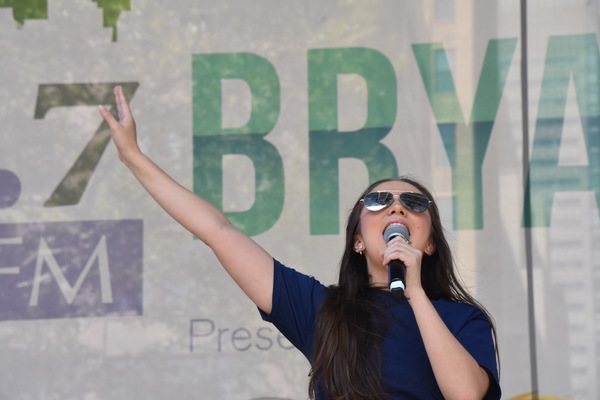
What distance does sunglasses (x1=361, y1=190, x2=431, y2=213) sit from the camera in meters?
2.04

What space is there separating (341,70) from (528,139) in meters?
0.74

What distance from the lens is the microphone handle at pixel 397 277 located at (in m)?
1.72

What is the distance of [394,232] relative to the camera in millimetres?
1907

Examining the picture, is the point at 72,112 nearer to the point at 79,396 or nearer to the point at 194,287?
the point at 194,287

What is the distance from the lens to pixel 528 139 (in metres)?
3.37

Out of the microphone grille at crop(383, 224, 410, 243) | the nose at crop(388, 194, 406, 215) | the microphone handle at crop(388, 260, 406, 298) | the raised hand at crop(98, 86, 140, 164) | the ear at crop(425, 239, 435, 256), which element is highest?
the raised hand at crop(98, 86, 140, 164)

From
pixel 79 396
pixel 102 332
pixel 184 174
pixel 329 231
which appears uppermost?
pixel 184 174

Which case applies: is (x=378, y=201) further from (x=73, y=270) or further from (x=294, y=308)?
(x=73, y=270)

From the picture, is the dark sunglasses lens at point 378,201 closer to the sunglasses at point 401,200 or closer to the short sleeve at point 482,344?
the sunglasses at point 401,200

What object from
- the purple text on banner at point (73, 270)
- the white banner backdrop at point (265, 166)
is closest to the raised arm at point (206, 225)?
the white banner backdrop at point (265, 166)

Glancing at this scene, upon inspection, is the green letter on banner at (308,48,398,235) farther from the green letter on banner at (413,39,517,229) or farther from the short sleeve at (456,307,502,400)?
the short sleeve at (456,307,502,400)

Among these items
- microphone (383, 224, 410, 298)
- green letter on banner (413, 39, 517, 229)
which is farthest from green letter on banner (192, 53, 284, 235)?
microphone (383, 224, 410, 298)

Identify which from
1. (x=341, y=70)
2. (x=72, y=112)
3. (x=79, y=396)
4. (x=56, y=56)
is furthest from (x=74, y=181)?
(x=341, y=70)

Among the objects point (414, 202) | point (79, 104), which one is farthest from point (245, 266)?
point (79, 104)
